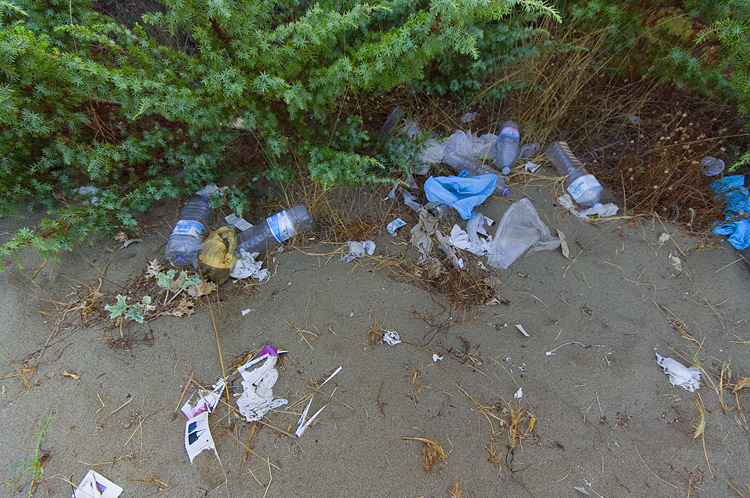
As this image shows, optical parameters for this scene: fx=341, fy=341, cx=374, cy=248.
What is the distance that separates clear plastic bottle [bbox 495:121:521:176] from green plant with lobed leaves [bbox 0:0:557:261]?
0.80m

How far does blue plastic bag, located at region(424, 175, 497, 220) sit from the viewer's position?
2162 mm

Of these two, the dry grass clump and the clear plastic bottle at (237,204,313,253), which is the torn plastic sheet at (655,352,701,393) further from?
the clear plastic bottle at (237,204,313,253)

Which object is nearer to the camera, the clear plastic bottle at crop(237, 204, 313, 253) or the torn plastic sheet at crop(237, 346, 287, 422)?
the torn plastic sheet at crop(237, 346, 287, 422)

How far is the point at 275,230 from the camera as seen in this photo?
2.08 metres

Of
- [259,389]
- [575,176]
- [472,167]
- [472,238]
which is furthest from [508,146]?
[259,389]

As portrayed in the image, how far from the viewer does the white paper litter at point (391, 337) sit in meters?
1.80

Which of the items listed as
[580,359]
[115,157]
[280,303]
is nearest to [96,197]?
[115,157]

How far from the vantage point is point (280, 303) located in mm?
1921

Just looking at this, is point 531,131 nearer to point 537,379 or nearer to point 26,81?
point 537,379

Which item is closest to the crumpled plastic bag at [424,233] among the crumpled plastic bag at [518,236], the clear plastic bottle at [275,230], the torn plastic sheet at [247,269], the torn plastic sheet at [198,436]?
the crumpled plastic bag at [518,236]

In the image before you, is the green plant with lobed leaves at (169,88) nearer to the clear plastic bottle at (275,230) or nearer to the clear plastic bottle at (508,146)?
the clear plastic bottle at (275,230)

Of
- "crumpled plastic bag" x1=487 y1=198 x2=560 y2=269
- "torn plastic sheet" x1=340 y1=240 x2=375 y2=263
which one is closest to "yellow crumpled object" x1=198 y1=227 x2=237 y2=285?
"torn plastic sheet" x1=340 y1=240 x2=375 y2=263

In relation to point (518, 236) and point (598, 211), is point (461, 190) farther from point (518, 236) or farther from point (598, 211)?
point (598, 211)

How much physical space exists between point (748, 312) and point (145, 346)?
3.37m
